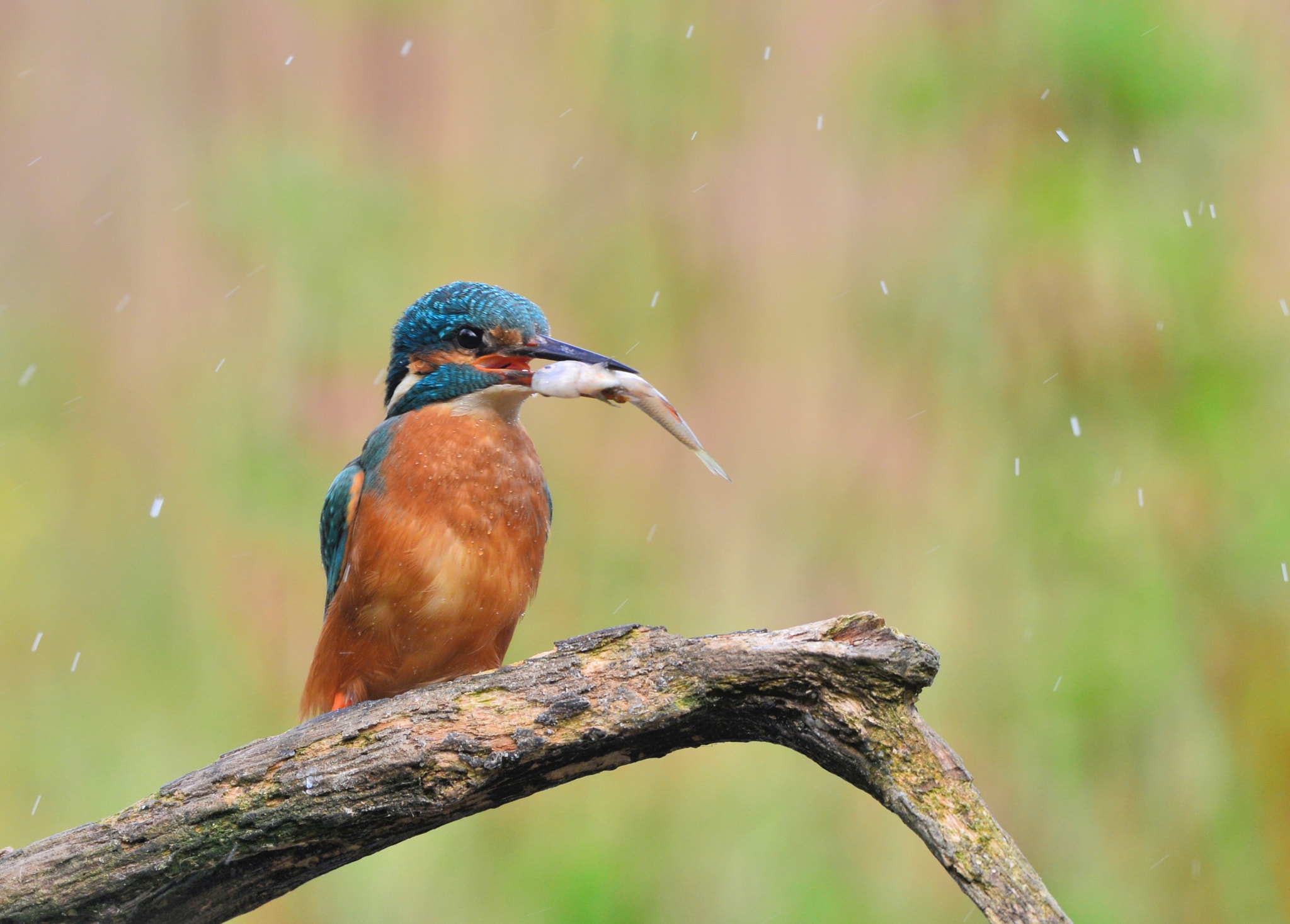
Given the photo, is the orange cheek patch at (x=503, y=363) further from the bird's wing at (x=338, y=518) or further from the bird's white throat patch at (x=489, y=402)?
the bird's wing at (x=338, y=518)

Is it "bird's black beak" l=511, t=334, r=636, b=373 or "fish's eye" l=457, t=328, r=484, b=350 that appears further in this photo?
"fish's eye" l=457, t=328, r=484, b=350

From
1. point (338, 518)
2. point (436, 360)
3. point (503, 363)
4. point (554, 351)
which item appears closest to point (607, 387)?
point (554, 351)

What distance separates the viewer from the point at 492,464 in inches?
72.7

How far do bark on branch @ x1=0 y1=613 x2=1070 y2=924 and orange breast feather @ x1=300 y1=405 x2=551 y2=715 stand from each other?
373 mm

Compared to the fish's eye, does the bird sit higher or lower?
lower

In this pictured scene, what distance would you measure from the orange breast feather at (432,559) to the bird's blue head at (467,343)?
0.19 feet

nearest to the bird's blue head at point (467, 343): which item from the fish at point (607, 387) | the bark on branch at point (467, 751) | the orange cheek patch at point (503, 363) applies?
the orange cheek patch at point (503, 363)

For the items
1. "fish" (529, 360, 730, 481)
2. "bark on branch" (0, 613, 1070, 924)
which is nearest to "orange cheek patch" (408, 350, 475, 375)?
"fish" (529, 360, 730, 481)

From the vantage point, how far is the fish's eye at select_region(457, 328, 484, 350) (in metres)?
1.85

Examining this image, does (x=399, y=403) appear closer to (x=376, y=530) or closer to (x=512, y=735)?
(x=376, y=530)

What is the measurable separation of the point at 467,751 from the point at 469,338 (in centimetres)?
79

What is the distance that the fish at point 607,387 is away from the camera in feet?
4.95

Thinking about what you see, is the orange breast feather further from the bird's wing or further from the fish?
the fish

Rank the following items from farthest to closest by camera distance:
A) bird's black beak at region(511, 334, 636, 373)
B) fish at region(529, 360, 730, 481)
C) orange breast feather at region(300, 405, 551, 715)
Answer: orange breast feather at region(300, 405, 551, 715), bird's black beak at region(511, 334, 636, 373), fish at region(529, 360, 730, 481)
